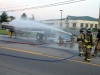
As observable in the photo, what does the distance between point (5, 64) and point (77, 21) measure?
57.5 meters

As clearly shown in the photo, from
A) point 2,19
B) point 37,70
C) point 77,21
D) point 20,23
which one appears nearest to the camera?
Result: point 37,70

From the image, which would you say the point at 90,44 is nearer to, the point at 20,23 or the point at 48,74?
the point at 48,74

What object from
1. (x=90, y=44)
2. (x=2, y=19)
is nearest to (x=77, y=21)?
(x=2, y=19)

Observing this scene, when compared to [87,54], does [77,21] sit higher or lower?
higher

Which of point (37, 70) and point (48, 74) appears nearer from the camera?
point (48, 74)

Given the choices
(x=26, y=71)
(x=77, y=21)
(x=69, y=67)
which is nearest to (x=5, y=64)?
(x=26, y=71)

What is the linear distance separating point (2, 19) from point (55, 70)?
7356cm

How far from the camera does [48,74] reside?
5605mm

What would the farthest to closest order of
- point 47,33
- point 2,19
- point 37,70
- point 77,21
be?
point 2,19 < point 77,21 < point 47,33 < point 37,70

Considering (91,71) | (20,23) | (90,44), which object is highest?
(20,23)

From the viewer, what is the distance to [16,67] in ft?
20.5

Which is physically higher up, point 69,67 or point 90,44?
point 90,44

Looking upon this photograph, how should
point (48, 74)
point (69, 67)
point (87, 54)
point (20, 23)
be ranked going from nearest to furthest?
point (48, 74) → point (69, 67) → point (87, 54) → point (20, 23)

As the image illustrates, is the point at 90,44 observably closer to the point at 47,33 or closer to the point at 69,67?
the point at 69,67
